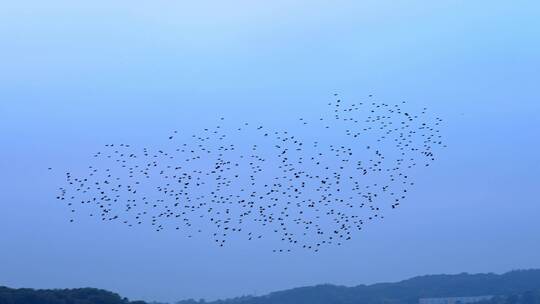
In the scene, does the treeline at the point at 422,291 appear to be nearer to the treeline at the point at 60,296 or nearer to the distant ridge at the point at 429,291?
the distant ridge at the point at 429,291

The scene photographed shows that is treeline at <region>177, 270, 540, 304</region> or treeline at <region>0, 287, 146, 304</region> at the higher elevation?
treeline at <region>177, 270, 540, 304</region>

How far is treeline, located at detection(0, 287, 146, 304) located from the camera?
2125 inches

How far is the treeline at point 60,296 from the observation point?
53969 millimetres

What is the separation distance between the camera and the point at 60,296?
5525 cm

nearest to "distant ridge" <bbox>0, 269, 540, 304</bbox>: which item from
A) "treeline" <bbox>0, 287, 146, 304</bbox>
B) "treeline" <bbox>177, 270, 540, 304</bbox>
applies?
"treeline" <bbox>177, 270, 540, 304</bbox>

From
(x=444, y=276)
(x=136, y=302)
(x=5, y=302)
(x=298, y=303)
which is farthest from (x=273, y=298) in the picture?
(x=5, y=302)

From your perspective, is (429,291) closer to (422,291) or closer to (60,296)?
(422,291)

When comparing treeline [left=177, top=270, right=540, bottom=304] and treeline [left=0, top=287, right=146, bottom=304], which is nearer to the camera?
treeline [left=0, top=287, right=146, bottom=304]

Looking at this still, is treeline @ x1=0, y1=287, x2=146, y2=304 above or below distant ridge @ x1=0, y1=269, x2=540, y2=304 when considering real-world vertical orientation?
below

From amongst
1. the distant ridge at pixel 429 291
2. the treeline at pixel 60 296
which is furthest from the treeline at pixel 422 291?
the treeline at pixel 60 296

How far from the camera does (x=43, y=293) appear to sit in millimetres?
55562

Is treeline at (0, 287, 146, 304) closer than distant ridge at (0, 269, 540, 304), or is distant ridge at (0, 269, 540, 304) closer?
treeline at (0, 287, 146, 304)

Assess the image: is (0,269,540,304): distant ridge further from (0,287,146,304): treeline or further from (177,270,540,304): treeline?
(0,287,146,304): treeline

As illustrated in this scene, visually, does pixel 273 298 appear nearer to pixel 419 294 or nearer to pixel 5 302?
pixel 419 294
